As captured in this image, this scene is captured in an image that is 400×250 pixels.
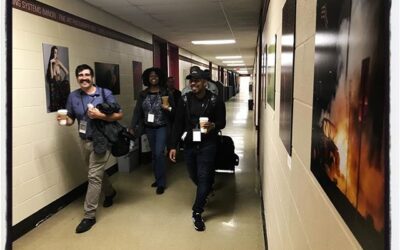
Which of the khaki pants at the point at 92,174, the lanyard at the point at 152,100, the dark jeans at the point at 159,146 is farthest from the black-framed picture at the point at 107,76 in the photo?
the khaki pants at the point at 92,174

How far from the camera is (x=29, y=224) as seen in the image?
307cm

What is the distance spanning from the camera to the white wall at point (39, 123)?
9.60 feet

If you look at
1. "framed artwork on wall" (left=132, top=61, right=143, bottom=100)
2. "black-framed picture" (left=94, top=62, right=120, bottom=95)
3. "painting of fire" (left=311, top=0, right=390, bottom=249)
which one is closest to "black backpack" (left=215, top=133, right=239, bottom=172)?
"black-framed picture" (left=94, top=62, right=120, bottom=95)

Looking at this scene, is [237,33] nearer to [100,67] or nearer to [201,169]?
[100,67]

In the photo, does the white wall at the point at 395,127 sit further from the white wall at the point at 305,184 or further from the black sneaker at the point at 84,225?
the black sneaker at the point at 84,225

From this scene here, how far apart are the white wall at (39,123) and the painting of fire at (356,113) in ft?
9.13

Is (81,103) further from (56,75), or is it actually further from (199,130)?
(199,130)

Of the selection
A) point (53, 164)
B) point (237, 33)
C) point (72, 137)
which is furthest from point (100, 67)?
point (237, 33)

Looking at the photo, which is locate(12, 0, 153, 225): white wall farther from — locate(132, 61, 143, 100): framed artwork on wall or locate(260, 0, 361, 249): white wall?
locate(260, 0, 361, 249): white wall

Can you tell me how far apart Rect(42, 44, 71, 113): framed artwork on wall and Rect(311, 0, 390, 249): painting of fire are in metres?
3.17

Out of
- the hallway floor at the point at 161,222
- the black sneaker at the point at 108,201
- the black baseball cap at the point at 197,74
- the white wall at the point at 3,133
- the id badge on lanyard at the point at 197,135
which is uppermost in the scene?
the black baseball cap at the point at 197,74

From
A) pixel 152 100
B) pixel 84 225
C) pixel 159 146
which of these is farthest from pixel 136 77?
pixel 84 225

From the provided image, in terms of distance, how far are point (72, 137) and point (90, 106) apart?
1020mm

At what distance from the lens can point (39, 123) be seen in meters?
3.26
